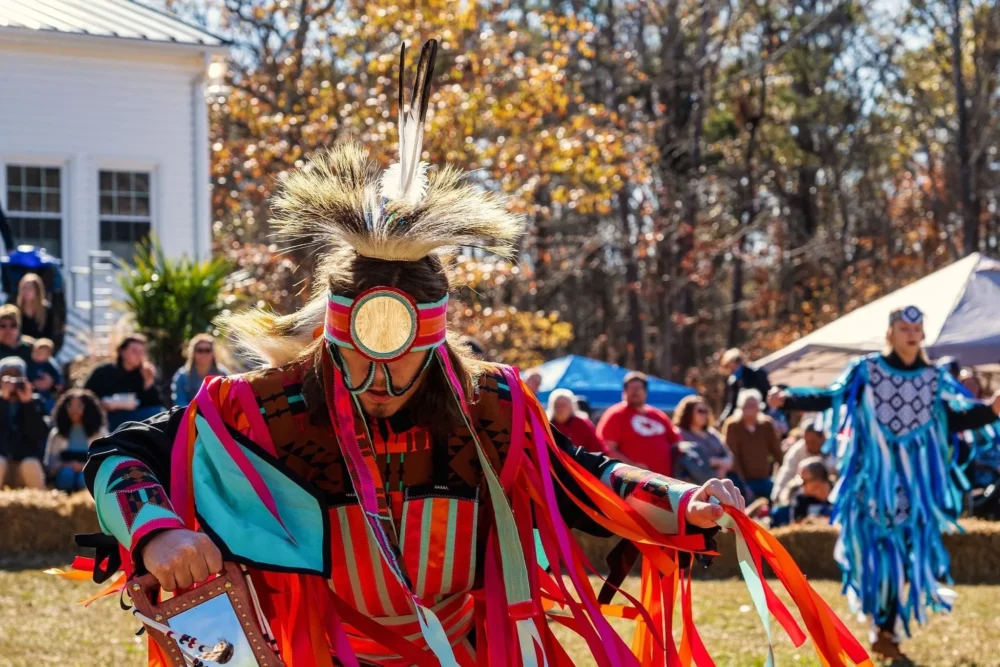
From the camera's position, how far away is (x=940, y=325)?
1217 cm

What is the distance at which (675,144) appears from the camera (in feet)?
81.1

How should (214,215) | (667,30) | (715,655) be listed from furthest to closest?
(667,30)
(214,215)
(715,655)

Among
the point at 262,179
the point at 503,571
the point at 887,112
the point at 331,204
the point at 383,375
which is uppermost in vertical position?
the point at 887,112

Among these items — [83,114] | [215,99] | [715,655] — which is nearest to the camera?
[715,655]

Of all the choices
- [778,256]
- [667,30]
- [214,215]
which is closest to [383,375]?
[214,215]

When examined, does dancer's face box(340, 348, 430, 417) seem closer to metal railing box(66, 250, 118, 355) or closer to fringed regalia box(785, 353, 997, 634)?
fringed regalia box(785, 353, 997, 634)

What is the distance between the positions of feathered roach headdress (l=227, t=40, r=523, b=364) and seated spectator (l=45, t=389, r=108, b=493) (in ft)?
20.1

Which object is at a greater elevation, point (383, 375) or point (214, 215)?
point (214, 215)

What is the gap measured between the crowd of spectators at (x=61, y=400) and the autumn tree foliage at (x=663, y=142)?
6807 mm

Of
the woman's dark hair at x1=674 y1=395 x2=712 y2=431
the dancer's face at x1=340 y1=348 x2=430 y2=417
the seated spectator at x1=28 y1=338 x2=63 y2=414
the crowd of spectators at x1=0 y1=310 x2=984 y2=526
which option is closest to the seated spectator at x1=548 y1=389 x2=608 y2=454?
the crowd of spectators at x1=0 y1=310 x2=984 y2=526

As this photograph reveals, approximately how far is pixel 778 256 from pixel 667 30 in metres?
6.54

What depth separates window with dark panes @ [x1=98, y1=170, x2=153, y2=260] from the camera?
48.8 ft

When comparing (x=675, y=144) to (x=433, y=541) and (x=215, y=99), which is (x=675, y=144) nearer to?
(x=215, y=99)

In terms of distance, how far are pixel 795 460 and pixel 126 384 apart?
4.88 metres
